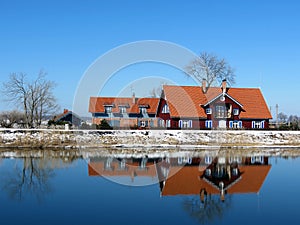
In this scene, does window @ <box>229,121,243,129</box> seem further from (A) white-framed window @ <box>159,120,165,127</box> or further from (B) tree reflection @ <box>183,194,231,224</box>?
(B) tree reflection @ <box>183,194,231,224</box>

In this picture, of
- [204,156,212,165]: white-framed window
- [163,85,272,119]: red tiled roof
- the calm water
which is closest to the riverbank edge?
[204,156,212,165]: white-framed window

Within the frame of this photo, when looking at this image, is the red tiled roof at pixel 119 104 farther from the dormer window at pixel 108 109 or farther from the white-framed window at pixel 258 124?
the white-framed window at pixel 258 124

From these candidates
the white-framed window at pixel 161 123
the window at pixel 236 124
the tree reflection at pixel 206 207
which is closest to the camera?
the tree reflection at pixel 206 207

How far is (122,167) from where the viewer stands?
62.4 ft

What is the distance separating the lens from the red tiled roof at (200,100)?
39719 mm

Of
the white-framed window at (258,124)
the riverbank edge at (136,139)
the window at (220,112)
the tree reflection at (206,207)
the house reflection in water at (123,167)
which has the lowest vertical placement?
the tree reflection at (206,207)

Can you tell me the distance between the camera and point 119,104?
52219 mm

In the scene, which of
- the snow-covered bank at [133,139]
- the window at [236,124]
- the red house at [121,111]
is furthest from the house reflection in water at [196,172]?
the red house at [121,111]

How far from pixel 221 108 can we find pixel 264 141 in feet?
27.3

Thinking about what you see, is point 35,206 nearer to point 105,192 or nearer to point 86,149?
point 105,192

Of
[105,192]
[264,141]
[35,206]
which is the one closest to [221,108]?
[264,141]

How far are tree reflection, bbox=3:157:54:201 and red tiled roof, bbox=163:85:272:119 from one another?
2181 centimetres

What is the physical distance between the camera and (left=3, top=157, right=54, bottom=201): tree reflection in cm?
1291

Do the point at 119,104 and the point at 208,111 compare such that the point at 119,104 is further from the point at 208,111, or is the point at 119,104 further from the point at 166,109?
the point at 208,111
